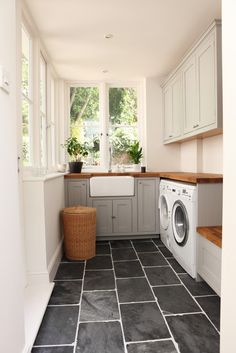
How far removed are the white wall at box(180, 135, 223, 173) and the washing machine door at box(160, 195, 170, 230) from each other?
687mm

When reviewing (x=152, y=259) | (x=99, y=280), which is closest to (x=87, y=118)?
(x=152, y=259)

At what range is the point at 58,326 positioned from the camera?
1665 mm

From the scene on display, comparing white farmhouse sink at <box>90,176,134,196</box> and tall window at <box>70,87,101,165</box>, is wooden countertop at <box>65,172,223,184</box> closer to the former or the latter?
white farmhouse sink at <box>90,176,134,196</box>

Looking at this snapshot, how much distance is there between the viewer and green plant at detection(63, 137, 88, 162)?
385 cm

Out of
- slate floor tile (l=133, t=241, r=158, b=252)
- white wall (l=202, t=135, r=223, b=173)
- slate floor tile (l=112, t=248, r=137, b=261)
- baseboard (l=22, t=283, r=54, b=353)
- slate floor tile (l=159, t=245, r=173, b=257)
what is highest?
white wall (l=202, t=135, r=223, b=173)

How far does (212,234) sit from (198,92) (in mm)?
1539

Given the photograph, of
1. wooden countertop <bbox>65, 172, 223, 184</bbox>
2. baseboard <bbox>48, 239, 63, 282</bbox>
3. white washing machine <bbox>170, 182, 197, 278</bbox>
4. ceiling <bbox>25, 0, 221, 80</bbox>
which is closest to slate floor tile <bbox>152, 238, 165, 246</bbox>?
white washing machine <bbox>170, 182, 197, 278</bbox>

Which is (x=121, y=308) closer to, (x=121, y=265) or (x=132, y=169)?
(x=121, y=265)

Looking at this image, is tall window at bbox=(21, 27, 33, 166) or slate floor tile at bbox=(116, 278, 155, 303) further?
tall window at bbox=(21, 27, 33, 166)

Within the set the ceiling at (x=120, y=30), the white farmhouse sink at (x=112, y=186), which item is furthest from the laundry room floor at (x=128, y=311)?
the ceiling at (x=120, y=30)

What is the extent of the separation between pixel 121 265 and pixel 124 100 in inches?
111

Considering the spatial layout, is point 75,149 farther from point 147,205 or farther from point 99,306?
point 99,306
